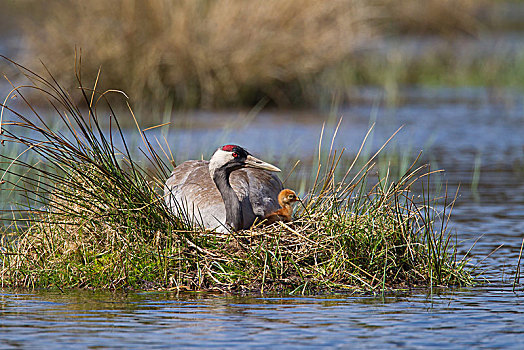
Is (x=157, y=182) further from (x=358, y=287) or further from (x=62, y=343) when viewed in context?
(x=62, y=343)

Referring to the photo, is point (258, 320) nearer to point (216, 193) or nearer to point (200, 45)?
point (216, 193)

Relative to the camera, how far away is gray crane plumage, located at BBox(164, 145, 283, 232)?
8062 millimetres

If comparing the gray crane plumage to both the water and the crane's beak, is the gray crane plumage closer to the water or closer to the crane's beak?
the crane's beak

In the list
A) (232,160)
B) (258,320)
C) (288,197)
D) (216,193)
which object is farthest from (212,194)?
(258,320)

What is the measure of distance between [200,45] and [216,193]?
38.4ft

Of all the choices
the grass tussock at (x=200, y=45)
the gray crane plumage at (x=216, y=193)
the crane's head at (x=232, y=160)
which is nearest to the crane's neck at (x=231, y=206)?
the gray crane plumage at (x=216, y=193)

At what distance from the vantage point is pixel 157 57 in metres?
19.7

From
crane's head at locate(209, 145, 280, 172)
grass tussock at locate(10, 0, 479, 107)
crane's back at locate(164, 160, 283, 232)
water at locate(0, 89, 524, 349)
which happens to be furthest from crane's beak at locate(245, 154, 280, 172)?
grass tussock at locate(10, 0, 479, 107)

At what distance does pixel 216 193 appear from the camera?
8.49m

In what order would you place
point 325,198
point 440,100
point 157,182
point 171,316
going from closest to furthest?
point 171,316 < point 325,198 < point 157,182 < point 440,100

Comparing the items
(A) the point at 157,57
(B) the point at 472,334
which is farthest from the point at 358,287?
(A) the point at 157,57

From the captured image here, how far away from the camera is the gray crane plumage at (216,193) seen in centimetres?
806

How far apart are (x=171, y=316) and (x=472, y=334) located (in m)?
2.01

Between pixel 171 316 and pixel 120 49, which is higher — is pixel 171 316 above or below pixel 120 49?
below
